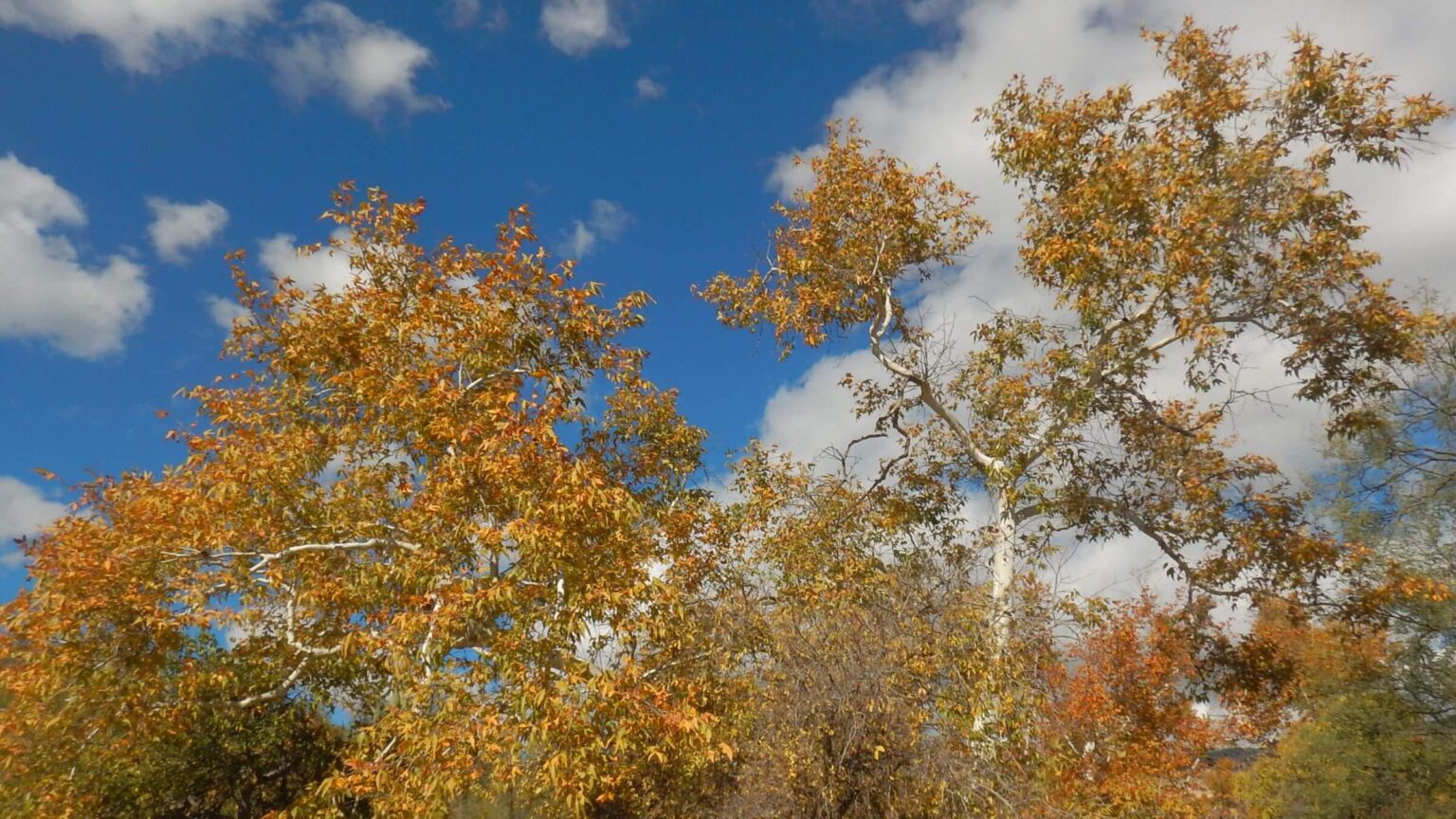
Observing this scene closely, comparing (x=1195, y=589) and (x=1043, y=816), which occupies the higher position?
(x=1195, y=589)

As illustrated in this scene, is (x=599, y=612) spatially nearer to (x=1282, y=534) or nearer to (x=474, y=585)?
(x=474, y=585)

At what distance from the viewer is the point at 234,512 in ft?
26.6

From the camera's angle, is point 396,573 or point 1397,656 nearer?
point 396,573

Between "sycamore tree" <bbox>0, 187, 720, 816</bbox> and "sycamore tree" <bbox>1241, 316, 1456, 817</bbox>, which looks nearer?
"sycamore tree" <bbox>0, 187, 720, 816</bbox>

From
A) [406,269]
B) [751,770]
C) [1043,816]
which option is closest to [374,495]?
[406,269]

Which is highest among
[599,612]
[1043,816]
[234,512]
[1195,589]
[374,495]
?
[1195,589]

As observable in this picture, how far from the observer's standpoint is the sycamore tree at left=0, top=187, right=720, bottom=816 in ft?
23.1

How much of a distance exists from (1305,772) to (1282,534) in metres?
13.5

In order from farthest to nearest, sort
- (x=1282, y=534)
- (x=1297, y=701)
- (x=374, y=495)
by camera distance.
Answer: (x=1297, y=701), (x=1282, y=534), (x=374, y=495)

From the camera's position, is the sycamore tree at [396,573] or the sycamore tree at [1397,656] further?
the sycamore tree at [1397,656]

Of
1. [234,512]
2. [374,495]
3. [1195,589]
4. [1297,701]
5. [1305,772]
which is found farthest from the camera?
[1305,772]

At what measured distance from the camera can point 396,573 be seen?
7.61 m

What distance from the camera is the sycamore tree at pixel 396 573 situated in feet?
23.1

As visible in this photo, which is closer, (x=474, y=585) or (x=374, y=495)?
(x=474, y=585)
